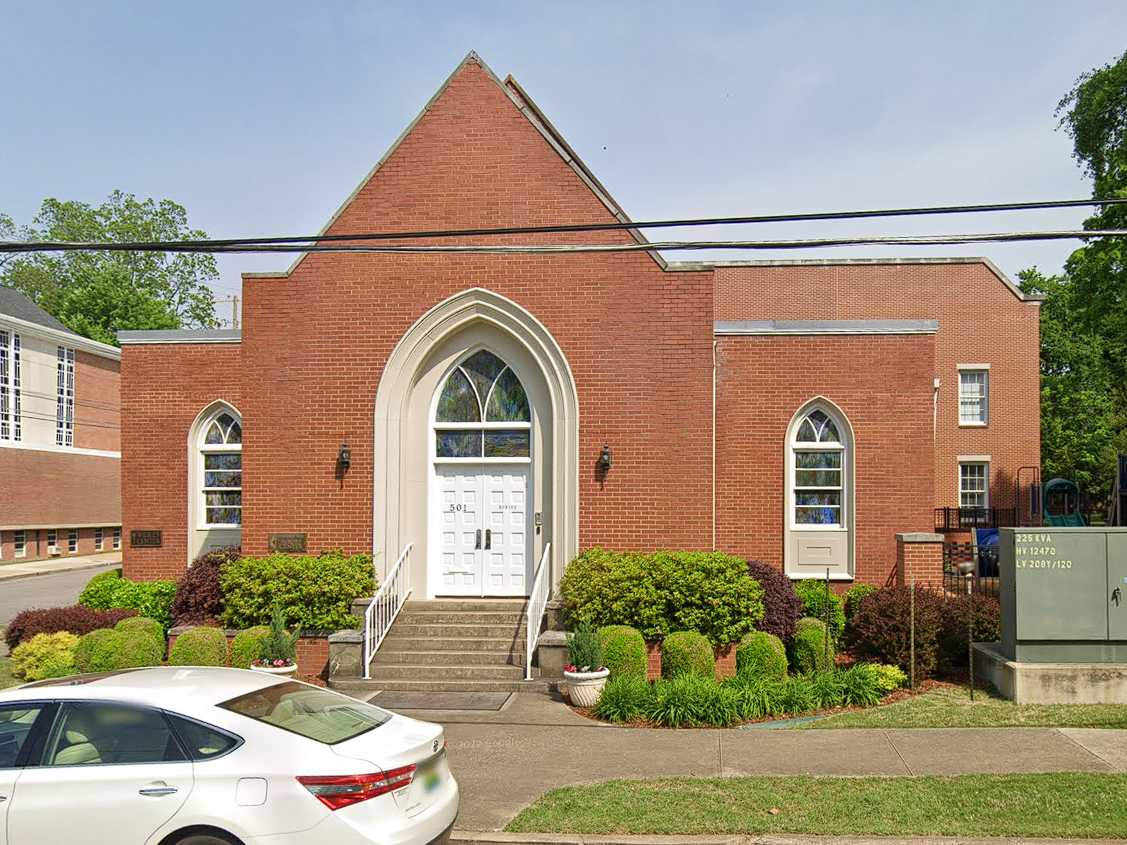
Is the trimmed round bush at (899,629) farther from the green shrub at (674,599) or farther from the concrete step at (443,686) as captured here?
the concrete step at (443,686)

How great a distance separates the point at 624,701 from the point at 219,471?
32.5 feet

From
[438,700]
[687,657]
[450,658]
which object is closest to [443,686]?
[438,700]

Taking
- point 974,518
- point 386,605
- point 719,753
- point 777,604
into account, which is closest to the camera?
point 719,753

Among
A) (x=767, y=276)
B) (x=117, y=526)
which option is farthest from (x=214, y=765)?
(x=117, y=526)

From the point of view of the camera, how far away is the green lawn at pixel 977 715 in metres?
10.8

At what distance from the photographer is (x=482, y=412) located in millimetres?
15992

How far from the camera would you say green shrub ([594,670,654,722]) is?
11.5 m

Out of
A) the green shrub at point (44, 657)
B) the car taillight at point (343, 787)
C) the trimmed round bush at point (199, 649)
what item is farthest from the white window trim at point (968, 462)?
the car taillight at point (343, 787)

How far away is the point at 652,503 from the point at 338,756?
9421mm

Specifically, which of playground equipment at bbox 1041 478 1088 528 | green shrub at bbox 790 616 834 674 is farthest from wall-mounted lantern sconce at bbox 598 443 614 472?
playground equipment at bbox 1041 478 1088 528

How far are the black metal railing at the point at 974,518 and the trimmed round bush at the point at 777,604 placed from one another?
56.3 feet

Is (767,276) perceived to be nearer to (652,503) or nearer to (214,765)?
(652,503)

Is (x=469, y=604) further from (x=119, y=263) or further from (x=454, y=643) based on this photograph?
(x=119, y=263)

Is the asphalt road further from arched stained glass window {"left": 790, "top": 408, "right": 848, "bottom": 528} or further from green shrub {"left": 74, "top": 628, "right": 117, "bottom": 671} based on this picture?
arched stained glass window {"left": 790, "top": 408, "right": 848, "bottom": 528}
